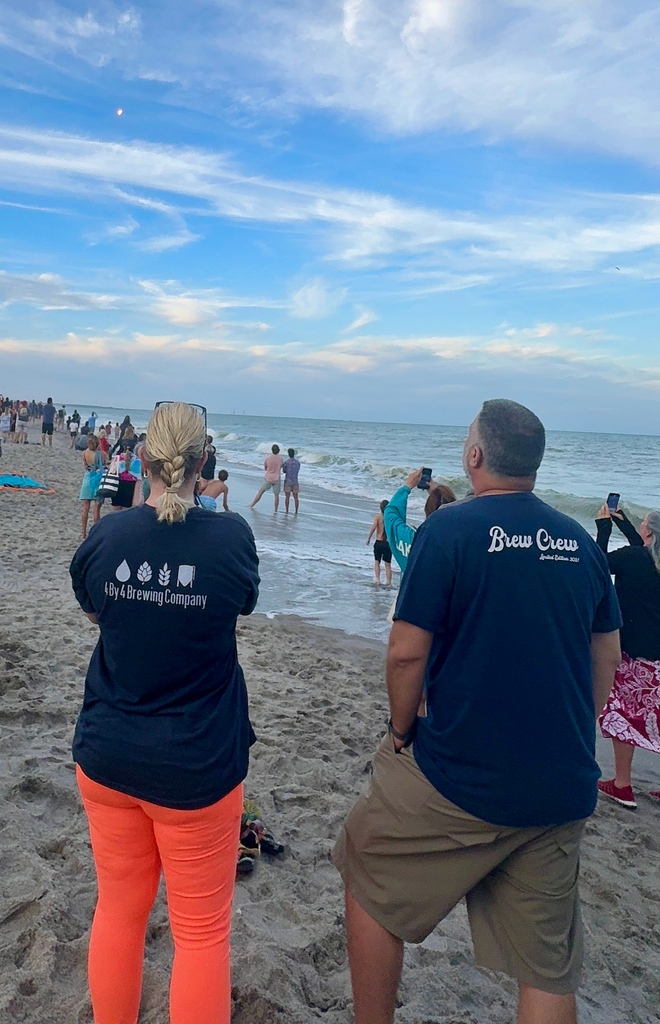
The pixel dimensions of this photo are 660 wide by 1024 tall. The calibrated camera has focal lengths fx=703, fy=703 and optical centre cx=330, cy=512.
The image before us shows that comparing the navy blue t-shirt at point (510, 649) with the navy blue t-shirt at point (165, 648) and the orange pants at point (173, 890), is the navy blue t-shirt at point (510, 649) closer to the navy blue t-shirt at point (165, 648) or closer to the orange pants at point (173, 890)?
the navy blue t-shirt at point (165, 648)

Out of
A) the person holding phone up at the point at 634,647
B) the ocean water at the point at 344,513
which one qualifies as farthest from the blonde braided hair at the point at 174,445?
the ocean water at the point at 344,513

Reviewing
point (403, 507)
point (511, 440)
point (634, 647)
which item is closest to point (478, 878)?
point (511, 440)

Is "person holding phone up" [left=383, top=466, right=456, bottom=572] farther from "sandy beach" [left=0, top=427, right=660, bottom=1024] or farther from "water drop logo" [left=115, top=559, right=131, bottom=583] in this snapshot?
"water drop logo" [left=115, top=559, right=131, bottom=583]

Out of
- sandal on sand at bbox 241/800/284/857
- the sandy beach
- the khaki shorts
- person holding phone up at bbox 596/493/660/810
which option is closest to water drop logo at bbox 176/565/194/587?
the khaki shorts

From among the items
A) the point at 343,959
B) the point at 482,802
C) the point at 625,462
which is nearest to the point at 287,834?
the point at 343,959

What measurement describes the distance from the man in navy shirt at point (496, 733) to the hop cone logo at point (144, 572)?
66cm

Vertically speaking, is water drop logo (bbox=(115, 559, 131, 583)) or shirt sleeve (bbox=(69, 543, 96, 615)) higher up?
water drop logo (bbox=(115, 559, 131, 583))

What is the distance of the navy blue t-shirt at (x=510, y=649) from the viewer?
1798mm

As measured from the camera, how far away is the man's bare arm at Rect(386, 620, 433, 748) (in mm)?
1871

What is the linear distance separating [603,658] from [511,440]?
2.28 ft

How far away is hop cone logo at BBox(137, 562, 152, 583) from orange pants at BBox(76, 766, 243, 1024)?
56cm

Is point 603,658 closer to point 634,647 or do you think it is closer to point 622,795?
point 634,647

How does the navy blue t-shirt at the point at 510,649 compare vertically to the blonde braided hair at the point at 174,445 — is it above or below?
below

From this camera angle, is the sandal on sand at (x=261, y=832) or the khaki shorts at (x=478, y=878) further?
the sandal on sand at (x=261, y=832)
